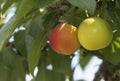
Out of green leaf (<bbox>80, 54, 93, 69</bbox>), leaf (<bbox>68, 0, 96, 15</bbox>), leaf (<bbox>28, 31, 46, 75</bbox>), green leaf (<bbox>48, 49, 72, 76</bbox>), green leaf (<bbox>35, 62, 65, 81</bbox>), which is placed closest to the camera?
leaf (<bbox>68, 0, 96, 15</bbox>)

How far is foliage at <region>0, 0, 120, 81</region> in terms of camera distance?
1.15 metres

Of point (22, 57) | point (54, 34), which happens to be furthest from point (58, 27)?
point (22, 57)

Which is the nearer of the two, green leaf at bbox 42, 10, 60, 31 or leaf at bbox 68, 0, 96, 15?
leaf at bbox 68, 0, 96, 15

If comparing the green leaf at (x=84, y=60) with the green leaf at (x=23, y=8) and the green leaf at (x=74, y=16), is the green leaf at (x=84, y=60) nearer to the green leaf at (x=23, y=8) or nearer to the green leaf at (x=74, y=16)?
the green leaf at (x=74, y=16)

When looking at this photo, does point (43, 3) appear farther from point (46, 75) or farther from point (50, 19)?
point (46, 75)

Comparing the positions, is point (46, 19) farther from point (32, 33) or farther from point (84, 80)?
point (84, 80)

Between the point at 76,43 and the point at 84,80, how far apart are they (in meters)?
1.16

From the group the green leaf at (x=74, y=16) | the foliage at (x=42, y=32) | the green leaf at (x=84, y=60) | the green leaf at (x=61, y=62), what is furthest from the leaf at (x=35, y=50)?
the green leaf at (x=84, y=60)

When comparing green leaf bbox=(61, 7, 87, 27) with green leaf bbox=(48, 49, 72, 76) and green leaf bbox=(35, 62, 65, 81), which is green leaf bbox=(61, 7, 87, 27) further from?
green leaf bbox=(35, 62, 65, 81)

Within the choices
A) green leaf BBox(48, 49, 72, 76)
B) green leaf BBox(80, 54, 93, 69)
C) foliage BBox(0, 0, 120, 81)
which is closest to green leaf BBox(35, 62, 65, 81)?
foliage BBox(0, 0, 120, 81)

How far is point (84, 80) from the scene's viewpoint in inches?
94.4

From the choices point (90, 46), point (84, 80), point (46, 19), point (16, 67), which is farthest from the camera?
point (84, 80)

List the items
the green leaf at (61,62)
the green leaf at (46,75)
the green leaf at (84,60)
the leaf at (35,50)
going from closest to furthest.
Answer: the leaf at (35,50), the green leaf at (61,62), the green leaf at (46,75), the green leaf at (84,60)

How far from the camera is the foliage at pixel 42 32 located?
115cm
